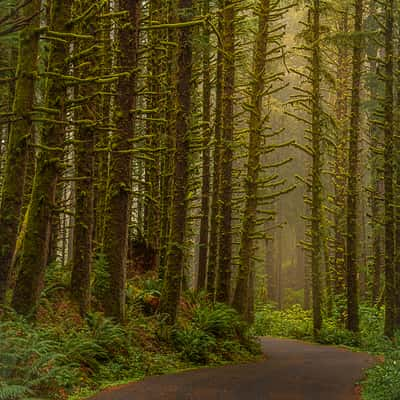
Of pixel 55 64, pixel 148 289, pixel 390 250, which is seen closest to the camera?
pixel 55 64

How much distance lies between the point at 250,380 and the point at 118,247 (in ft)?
13.7

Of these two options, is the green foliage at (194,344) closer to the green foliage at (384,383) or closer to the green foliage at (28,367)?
the green foliage at (384,383)

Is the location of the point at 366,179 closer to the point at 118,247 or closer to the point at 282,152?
the point at 282,152

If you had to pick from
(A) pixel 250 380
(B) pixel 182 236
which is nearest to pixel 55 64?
(B) pixel 182 236

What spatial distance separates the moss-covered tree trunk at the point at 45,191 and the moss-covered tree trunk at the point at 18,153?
103 cm

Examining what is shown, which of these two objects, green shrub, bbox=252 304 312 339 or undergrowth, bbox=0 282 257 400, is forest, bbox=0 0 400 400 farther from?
green shrub, bbox=252 304 312 339

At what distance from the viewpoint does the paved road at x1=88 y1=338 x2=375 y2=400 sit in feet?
29.2

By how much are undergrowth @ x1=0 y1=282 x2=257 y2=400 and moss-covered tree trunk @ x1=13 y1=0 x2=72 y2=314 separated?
65 centimetres

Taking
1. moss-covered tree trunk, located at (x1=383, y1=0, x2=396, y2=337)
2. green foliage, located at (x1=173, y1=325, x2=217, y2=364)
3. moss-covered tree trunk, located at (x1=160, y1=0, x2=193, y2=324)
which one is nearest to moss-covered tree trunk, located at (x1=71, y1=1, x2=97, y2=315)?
moss-covered tree trunk, located at (x1=160, y1=0, x2=193, y2=324)

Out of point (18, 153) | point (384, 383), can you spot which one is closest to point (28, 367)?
point (18, 153)

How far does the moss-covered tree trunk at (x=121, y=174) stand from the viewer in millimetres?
12445

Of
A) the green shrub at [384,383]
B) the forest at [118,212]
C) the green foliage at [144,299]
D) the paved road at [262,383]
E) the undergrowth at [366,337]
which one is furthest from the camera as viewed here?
the green foliage at [144,299]

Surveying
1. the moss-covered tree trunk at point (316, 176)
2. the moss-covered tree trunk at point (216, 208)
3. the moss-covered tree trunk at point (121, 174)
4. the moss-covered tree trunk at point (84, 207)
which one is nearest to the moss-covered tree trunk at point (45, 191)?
the moss-covered tree trunk at point (84, 207)

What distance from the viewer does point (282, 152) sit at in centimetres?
5738
